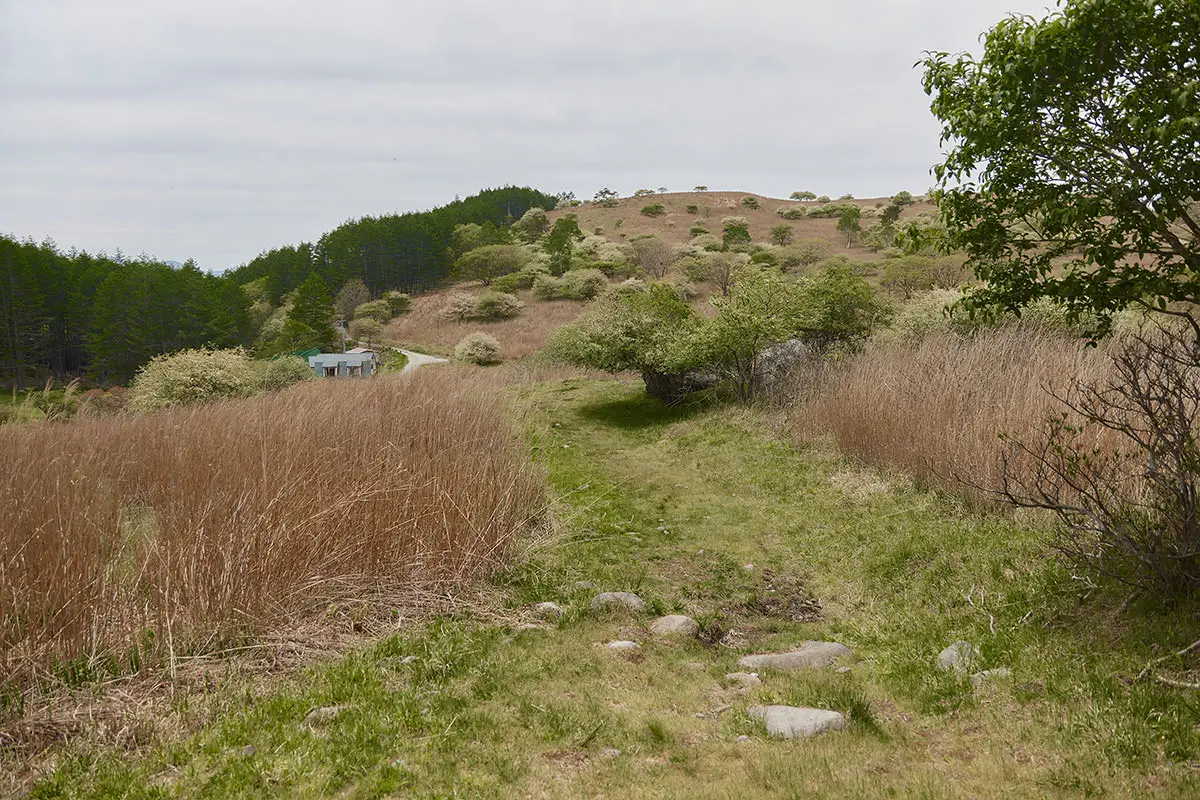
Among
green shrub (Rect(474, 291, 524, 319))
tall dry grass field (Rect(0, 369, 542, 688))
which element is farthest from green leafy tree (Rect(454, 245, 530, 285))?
tall dry grass field (Rect(0, 369, 542, 688))

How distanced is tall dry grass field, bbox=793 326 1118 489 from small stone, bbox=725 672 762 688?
316 cm

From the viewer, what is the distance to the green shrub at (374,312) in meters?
59.8

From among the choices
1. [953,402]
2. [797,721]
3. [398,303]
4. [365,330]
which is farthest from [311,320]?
[797,721]

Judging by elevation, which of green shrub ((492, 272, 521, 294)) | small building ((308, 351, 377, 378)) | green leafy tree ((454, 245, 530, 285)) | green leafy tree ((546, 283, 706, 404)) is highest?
green leafy tree ((454, 245, 530, 285))

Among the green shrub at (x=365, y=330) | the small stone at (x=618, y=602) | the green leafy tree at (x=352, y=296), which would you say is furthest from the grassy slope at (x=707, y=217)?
the small stone at (x=618, y=602)

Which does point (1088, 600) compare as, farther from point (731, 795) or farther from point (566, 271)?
point (566, 271)

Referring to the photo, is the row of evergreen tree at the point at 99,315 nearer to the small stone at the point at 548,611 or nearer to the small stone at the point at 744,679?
the small stone at the point at 548,611

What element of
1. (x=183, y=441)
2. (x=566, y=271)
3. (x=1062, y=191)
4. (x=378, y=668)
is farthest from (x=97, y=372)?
(x=1062, y=191)

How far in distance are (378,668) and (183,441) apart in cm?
392

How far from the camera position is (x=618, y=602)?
5492 mm

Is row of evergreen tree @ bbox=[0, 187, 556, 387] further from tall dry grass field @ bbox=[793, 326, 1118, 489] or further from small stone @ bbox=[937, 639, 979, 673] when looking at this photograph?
small stone @ bbox=[937, 639, 979, 673]

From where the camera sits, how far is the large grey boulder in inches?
179

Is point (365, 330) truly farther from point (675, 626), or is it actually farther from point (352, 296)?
point (675, 626)

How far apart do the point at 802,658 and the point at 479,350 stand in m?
35.2
